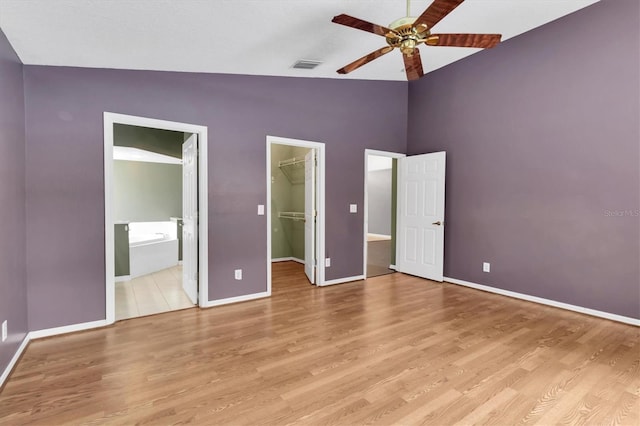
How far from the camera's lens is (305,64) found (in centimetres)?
376

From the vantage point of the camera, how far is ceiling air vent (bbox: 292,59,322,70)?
145 inches

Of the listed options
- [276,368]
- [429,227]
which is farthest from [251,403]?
→ [429,227]

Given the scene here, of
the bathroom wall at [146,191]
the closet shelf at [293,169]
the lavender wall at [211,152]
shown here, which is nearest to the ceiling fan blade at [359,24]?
the lavender wall at [211,152]

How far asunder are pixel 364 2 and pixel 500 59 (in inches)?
101

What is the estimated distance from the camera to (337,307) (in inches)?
145

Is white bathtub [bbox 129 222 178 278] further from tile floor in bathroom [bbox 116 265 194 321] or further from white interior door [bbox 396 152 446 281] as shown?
white interior door [bbox 396 152 446 281]

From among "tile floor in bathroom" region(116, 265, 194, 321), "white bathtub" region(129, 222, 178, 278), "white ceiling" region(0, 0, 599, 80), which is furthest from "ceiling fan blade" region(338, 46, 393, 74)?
"white bathtub" region(129, 222, 178, 278)

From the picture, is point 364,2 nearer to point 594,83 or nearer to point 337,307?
point 594,83

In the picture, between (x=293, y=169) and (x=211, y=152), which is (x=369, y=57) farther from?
(x=293, y=169)

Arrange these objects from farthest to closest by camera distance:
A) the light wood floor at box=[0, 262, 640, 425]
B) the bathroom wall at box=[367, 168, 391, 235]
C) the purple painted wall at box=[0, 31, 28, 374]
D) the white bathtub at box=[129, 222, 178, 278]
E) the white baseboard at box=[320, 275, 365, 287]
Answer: the bathroom wall at box=[367, 168, 391, 235] < the white bathtub at box=[129, 222, 178, 278] < the white baseboard at box=[320, 275, 365, 287] < the purple painted wall at box=[0, 31, 28, 374] < the light wood floor at box=[0, 262, 640, 425]

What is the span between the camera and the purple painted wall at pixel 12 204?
2246 millimetres

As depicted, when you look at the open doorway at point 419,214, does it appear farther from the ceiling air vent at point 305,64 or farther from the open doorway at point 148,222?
the open doorway at point 148,222

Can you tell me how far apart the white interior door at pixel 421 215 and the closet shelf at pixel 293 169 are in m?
2.03

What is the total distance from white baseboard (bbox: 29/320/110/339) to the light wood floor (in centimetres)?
9
